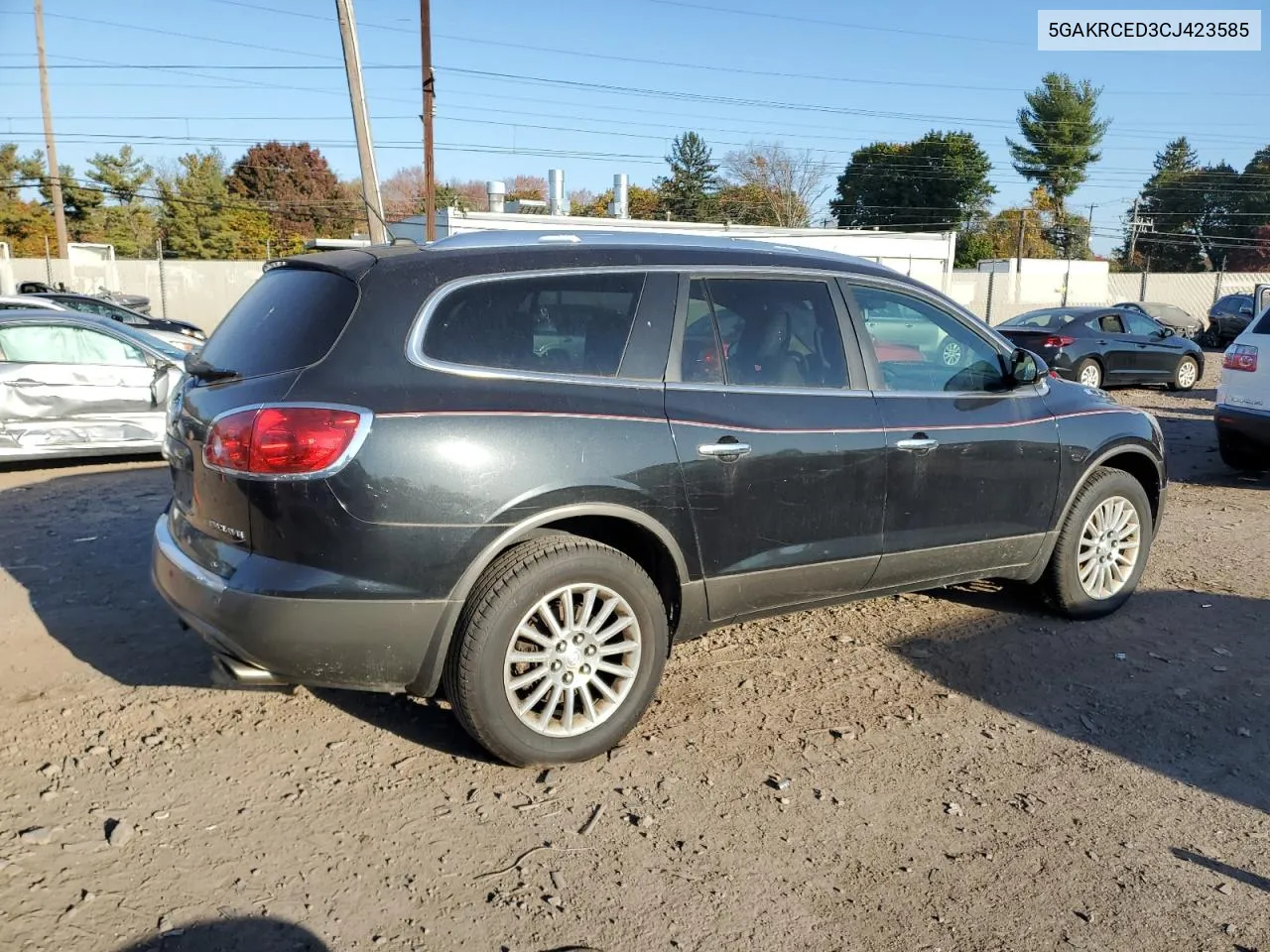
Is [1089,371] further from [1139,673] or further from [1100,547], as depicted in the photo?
[1139,673]

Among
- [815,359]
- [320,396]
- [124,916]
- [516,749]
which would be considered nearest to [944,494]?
[815,359]

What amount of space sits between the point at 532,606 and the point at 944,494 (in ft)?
6.68

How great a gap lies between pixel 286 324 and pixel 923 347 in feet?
9.05

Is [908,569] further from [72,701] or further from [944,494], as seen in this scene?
[72,701]

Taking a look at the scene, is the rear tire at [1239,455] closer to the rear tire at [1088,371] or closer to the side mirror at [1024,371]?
the side mirror at [1024,371]

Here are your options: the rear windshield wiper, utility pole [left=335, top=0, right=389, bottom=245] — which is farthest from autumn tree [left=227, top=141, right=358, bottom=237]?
the rear windshield wiper

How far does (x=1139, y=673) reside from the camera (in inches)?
180

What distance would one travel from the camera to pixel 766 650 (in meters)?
4.78

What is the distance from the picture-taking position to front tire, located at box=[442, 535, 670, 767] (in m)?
3.40

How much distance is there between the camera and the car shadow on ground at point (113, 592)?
4.08 m

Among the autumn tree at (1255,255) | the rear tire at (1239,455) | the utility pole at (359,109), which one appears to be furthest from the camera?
the autumn tree at (1255,255)

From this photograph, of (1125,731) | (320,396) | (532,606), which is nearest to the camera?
(320,396)

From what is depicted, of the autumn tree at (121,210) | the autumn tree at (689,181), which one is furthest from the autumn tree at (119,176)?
the autumn tree at (689,181)

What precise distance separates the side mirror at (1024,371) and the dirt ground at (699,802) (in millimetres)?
1252
